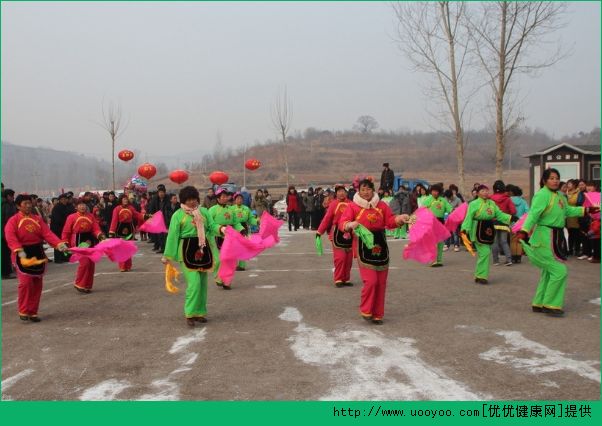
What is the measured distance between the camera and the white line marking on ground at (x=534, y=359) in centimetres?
553

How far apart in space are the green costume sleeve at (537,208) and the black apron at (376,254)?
1.93 metres

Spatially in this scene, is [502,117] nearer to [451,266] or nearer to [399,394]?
[451,266]

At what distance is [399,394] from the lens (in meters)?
5.00

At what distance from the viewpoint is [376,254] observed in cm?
766

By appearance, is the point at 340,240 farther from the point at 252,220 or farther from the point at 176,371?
the point at 176,371

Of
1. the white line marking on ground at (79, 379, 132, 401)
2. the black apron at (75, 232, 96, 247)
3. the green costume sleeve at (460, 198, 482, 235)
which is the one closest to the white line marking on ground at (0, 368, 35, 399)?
the white line marking on ground at (79, 379, 132, 401)

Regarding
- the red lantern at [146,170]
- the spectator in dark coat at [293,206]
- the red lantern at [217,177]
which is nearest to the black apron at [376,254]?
the red lantern at [217,177]

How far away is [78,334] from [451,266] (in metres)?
8.24

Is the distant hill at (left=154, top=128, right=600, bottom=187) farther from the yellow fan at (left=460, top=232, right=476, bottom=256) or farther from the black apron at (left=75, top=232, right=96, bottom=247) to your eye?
the yellow fan at (left=460, top=232, right=476, bottom=256)

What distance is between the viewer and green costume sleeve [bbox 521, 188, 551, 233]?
7875mm

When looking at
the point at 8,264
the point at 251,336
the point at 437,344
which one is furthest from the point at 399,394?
the point at 8,264

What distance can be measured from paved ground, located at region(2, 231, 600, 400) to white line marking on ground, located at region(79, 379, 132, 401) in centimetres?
2

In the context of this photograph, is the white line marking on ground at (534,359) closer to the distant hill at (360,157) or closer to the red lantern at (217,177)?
the red lantern at (217,177)

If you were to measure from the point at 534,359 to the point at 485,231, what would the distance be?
4783 millimetres
